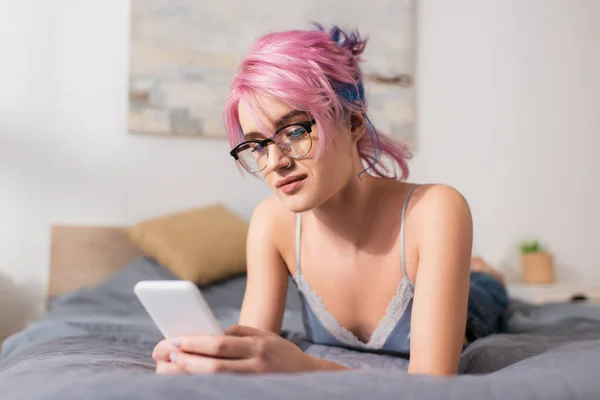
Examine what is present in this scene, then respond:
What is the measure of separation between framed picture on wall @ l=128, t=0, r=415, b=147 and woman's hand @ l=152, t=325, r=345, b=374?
2.13 meters

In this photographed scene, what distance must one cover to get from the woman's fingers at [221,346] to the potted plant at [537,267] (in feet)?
8.42

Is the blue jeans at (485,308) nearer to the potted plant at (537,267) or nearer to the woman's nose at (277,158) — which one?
the woman's nose at (277,158)

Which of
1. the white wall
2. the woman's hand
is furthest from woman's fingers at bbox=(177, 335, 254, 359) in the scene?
the white wall

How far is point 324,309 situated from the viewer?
4.12 ft

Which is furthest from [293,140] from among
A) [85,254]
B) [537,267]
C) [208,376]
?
[537,267]

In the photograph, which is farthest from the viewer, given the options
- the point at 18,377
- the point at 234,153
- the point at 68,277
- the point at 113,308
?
the point at 68,277

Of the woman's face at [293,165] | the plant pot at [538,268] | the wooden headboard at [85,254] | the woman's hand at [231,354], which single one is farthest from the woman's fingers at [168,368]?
the plant pot at [538,268]

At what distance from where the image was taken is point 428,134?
314 centimetres

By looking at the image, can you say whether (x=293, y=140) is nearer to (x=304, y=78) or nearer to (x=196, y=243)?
(x=304, y=78)

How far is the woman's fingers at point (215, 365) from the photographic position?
73 cm

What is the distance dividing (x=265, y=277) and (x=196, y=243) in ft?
3.87

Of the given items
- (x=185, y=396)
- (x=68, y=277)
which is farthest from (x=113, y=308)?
(x=185, y=396)

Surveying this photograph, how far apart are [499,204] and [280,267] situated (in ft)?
7.14

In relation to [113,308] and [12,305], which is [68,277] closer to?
[12,305]
